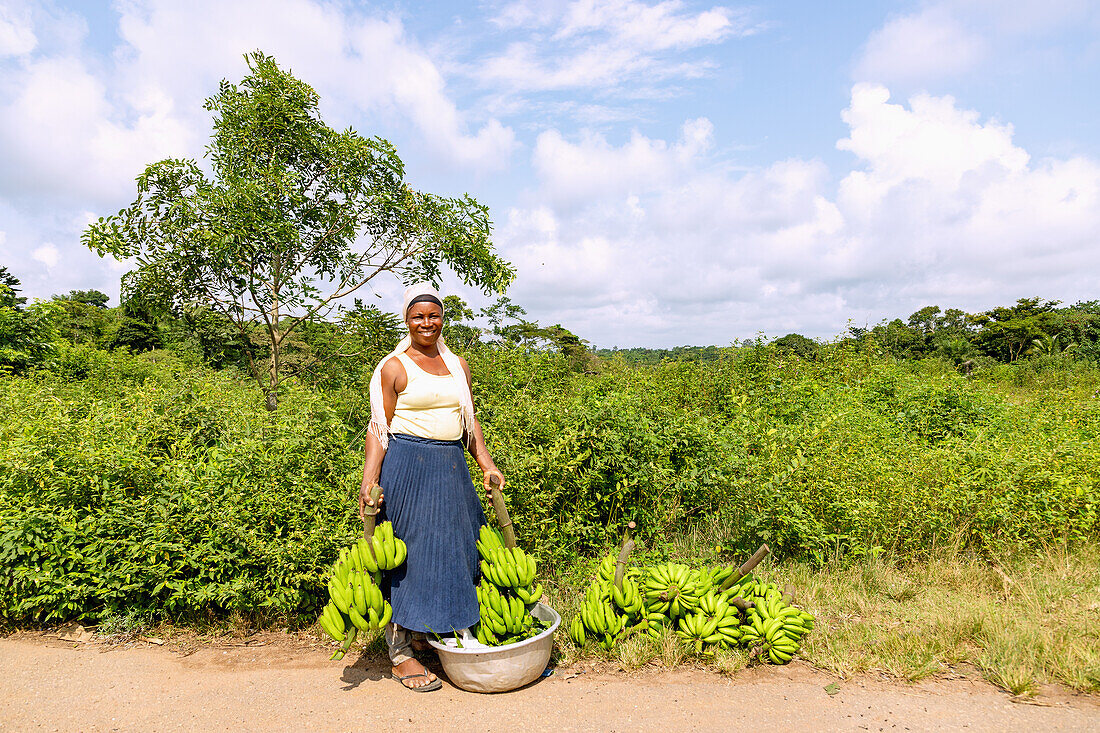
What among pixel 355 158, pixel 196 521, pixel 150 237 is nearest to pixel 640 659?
pixel 196 521

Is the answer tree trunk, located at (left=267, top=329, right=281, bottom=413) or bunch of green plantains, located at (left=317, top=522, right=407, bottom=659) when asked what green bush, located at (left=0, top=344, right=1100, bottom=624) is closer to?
tree trunk, located at (left=267, top=329, right=281, bottom=413)

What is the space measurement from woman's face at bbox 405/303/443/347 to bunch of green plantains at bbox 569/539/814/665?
1498mm

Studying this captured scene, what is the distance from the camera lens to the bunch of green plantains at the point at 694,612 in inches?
133

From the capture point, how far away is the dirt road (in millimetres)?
2844

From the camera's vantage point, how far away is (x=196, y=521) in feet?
12.1

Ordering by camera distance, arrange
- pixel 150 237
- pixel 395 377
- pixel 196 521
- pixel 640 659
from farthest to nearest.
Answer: pixel 150 237 < pixel 196 521 < pixel 640 659 < pixel 395 377

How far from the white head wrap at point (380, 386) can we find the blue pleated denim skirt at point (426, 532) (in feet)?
0.31

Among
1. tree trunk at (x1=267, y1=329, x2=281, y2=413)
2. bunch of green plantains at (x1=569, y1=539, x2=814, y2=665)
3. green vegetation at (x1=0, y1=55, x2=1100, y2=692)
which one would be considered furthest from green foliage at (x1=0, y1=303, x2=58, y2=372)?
bunch of green plantains at (x1=569, y1=539, x2=814, y2=665)

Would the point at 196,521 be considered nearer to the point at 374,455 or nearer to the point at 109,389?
the point at 374,455

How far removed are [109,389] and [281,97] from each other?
3.51 metres

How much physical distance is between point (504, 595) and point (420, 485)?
76 cm

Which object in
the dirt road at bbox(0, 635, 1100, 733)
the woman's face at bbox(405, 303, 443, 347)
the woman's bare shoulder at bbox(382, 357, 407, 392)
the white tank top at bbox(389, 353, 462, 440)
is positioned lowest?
the dirt road at bbox(0, 635, 1100, 733)

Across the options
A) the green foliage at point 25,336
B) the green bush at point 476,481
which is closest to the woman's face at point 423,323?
the green bush at point 476,481

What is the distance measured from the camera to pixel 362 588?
305 centimetres
